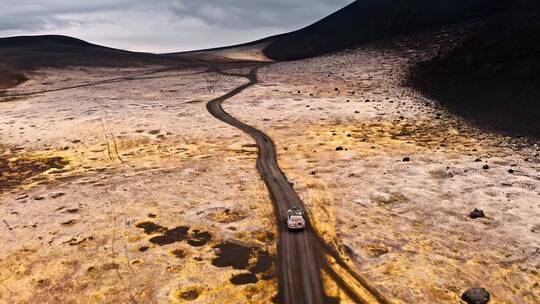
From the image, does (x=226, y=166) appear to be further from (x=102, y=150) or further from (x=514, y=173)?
(x=514, y=173)

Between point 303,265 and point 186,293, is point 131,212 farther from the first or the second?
point 303,265

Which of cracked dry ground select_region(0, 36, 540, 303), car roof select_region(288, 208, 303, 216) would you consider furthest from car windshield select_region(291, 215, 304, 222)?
cracked dry ground select_region(0, 36, 540, 303)

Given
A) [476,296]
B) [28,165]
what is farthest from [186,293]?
[28,165]

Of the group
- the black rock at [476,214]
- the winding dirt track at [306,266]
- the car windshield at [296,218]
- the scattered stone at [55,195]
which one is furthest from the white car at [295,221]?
the scattered stone at [55,195]

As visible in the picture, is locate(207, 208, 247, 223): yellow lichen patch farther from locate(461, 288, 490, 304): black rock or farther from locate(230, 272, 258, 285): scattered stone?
locate(461, 288, 490, 304): black rock

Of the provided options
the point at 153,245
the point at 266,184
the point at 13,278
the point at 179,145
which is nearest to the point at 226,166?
the point at 266,184

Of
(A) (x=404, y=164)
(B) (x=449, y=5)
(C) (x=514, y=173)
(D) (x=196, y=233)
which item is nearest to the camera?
(D) (x=196, y=233)
